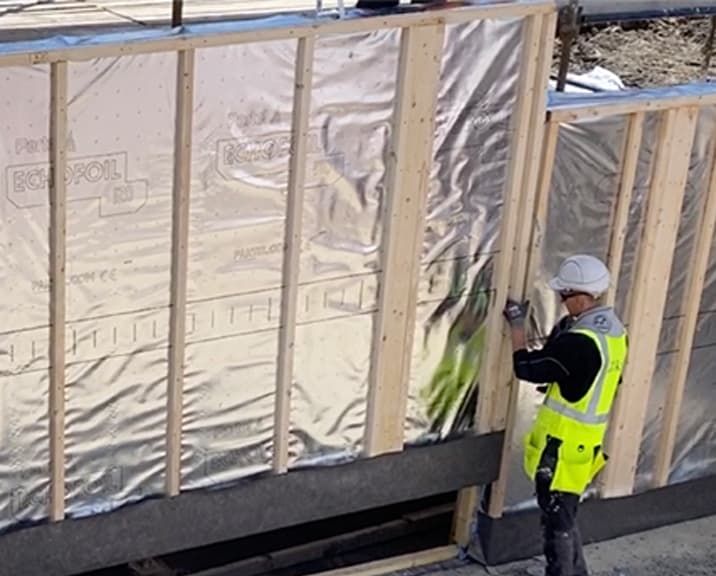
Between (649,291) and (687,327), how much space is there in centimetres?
36

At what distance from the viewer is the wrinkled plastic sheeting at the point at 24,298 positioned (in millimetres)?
5707

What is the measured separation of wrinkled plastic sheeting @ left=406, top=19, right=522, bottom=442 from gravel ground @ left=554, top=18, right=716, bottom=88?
3655 millimetres

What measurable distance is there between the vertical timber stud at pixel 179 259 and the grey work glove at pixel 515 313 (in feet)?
5.22

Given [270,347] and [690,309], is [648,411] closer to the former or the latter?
[690,309]

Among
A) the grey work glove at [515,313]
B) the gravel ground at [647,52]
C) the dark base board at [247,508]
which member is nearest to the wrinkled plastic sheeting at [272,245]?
the dark base board at [247,508]

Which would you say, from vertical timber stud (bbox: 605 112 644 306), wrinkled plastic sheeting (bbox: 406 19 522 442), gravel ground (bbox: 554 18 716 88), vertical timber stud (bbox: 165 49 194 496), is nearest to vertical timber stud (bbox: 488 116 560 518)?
wrinkled plastic sheeting (bbox: 406 19 522 442)

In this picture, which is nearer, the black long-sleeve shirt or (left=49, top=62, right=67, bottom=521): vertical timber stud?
(left=49, top=62, right=67, bottom=521): vertical timber stud

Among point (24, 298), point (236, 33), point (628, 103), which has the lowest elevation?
point (24, 298)

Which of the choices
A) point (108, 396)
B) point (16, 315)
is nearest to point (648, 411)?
point (108, 396)

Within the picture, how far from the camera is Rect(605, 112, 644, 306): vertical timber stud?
7.21 meters

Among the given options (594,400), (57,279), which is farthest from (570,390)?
(57,279)

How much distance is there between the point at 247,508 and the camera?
694 centimetres

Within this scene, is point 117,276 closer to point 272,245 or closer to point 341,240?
point 272,245

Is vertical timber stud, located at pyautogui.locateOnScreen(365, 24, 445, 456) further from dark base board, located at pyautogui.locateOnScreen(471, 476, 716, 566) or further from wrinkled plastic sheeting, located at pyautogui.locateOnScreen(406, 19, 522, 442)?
dark base board, located at pyautogui.locateOnScreen(471, 476, 716, 566)
